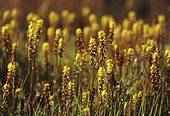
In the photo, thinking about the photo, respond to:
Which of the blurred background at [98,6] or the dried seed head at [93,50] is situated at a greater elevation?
the blurred background at [98,6]

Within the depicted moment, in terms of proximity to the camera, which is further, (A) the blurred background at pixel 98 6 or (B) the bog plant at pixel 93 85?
(A) the blurred background at pixel 98 6

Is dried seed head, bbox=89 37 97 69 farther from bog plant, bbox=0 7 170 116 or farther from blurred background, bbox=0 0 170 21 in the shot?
blurred background, bbox=0 0 170 21

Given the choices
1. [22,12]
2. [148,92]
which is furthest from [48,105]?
[22,12]

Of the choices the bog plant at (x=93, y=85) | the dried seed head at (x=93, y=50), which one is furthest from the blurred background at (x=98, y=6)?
the dried seed head at (x=93, y=50)

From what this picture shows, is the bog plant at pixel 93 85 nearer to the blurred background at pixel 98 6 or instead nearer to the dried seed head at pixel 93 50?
the dried seed head at pixel 93 50

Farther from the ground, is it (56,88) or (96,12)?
(96,12)

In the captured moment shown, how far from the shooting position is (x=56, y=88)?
332 cm

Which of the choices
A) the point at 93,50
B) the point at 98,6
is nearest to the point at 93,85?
the point at 93,50

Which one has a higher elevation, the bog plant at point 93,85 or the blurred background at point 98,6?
the blurred background at point 98,6

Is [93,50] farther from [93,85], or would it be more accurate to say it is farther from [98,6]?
[98,6]

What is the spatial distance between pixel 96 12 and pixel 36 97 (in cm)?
441

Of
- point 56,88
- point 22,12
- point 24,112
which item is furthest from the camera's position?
point 22,12

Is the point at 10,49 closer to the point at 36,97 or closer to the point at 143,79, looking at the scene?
the point at 36,97

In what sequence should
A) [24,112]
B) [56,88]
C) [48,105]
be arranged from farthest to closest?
1. [56,88]
2. [24,112]
3. [48,105]
